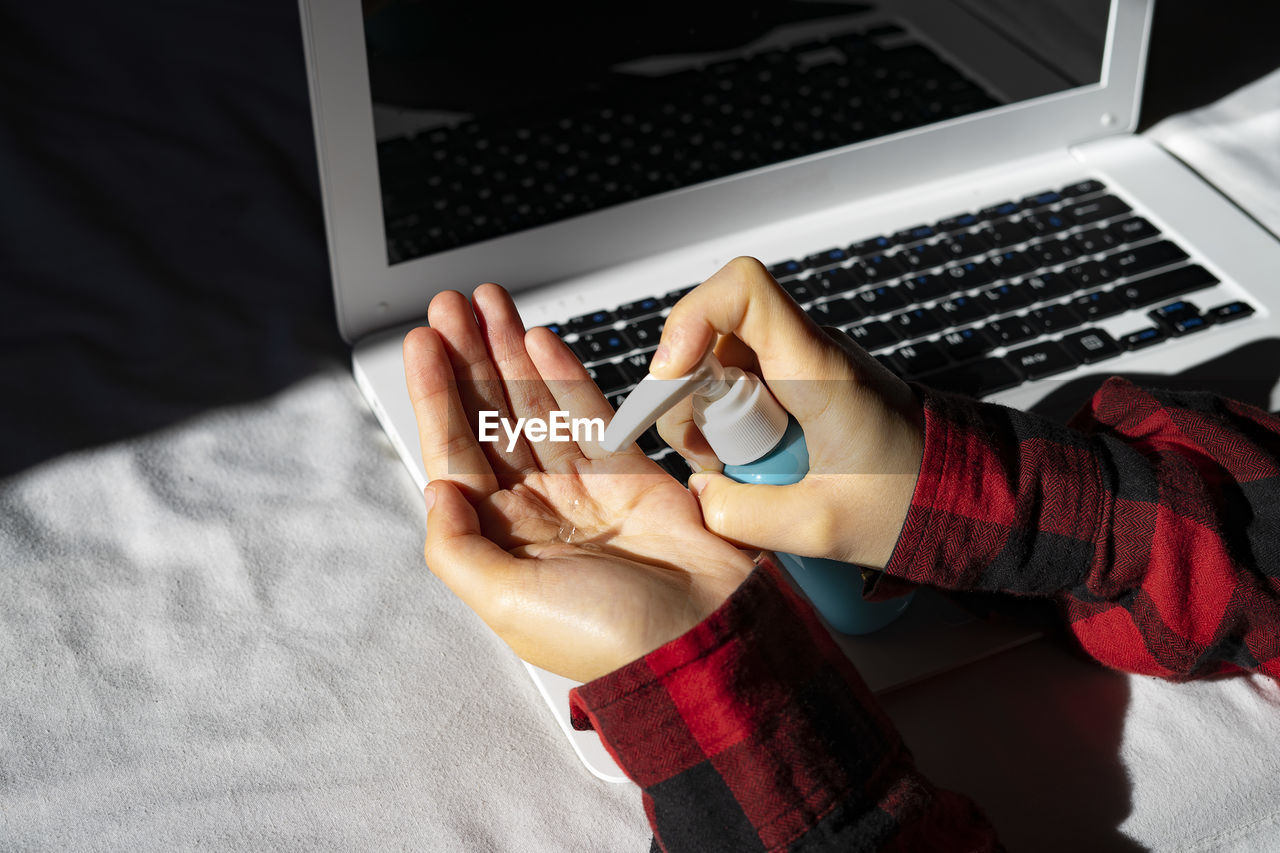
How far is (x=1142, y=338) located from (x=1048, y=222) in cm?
12

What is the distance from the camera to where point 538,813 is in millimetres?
541

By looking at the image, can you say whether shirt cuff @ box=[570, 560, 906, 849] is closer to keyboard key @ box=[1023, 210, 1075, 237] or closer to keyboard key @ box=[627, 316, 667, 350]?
keyboard key @ box=[627, 316, 667, 350]

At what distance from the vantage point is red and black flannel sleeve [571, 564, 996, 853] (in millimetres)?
476

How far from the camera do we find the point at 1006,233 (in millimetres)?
775

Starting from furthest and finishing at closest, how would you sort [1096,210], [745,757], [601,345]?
[1096,210], [601,345], [745,757]

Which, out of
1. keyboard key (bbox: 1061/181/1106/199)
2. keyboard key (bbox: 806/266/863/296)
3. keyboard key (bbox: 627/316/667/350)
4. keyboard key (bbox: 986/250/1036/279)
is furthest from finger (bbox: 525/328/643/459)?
keyboard key (bbox: 1061/181/1106/199)

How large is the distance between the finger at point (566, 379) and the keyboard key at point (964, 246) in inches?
11.6

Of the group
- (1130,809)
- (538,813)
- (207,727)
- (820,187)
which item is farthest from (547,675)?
(820,187)

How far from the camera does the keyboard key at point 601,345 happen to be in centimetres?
69

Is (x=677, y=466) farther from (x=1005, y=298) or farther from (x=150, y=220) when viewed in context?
(x=150, y=220)

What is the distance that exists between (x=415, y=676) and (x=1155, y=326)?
496 millimetres

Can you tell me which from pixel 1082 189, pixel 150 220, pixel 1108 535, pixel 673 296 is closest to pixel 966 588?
pixel 1108 535

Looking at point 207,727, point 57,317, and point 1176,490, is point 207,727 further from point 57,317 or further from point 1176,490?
point 1176,490

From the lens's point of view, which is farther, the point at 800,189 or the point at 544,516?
the point at 800,189
